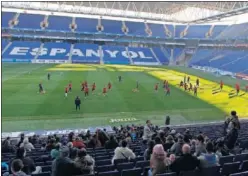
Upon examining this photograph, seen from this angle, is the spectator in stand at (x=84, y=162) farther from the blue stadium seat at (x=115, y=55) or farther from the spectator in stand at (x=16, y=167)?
the blue stadium seat at (x=115, y=55)

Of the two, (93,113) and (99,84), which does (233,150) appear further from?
(99,84)

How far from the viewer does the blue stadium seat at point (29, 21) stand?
231 ft

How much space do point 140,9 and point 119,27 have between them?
723 cm

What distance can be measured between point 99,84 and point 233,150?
92.8 feet

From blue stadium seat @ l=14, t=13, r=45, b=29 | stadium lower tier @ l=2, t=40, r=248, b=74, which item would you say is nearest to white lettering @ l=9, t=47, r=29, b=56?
stadium lower tier @ l=2, t=40, r=248, b=74

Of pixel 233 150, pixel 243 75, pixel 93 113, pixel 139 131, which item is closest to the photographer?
pixel 233 150

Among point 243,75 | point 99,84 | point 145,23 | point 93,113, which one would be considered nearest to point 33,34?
point 145,23

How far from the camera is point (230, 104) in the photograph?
28750 millimetres

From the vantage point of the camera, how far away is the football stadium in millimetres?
9664

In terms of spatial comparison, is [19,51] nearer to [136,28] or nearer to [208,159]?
[136,28]

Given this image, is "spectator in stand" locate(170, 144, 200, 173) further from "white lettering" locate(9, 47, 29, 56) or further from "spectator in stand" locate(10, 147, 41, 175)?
"white lettering" locate(9, 47, 29, 56)

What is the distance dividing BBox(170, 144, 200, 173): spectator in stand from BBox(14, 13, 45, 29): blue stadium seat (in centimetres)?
6931

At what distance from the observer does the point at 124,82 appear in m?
39.2

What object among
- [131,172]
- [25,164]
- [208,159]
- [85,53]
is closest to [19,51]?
[85,53]
